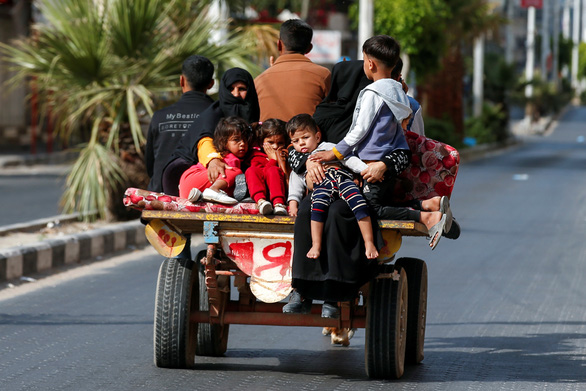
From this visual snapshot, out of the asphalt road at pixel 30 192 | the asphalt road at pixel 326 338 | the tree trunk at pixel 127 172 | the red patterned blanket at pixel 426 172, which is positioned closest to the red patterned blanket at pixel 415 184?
the red patterned blanket at pixel 426 172

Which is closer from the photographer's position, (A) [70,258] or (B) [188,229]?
(B) [188,229]

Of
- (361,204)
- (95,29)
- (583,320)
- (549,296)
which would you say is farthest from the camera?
(95,29)

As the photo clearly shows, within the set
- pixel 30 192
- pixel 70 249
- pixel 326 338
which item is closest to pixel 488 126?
pixel 30 192

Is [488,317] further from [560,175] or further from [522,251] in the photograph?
[560,175]

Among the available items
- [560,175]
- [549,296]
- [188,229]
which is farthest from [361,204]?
[560,175]

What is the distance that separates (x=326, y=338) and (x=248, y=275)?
172 cm

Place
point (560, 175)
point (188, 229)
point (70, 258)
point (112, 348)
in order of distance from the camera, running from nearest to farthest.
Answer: point (188, 229)
point (112, 348)
point (70, 258)
point (560, 175)

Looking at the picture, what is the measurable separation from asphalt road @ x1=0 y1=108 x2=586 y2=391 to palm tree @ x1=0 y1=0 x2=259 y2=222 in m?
1.67

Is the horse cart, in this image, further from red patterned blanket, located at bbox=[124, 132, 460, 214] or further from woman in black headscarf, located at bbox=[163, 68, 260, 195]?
woman in black headscarf, located at bbox=[163, 68, 260, 195]

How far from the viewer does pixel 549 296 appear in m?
9.69

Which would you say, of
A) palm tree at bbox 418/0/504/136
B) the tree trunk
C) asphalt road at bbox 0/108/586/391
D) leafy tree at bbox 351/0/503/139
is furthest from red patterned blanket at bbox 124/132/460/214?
palm tree at bbox 418/0/504/136

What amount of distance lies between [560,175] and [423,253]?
16.9 m

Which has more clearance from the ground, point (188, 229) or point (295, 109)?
point (295, 109)

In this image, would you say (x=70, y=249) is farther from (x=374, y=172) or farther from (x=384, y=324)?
(x=374, y=172)
